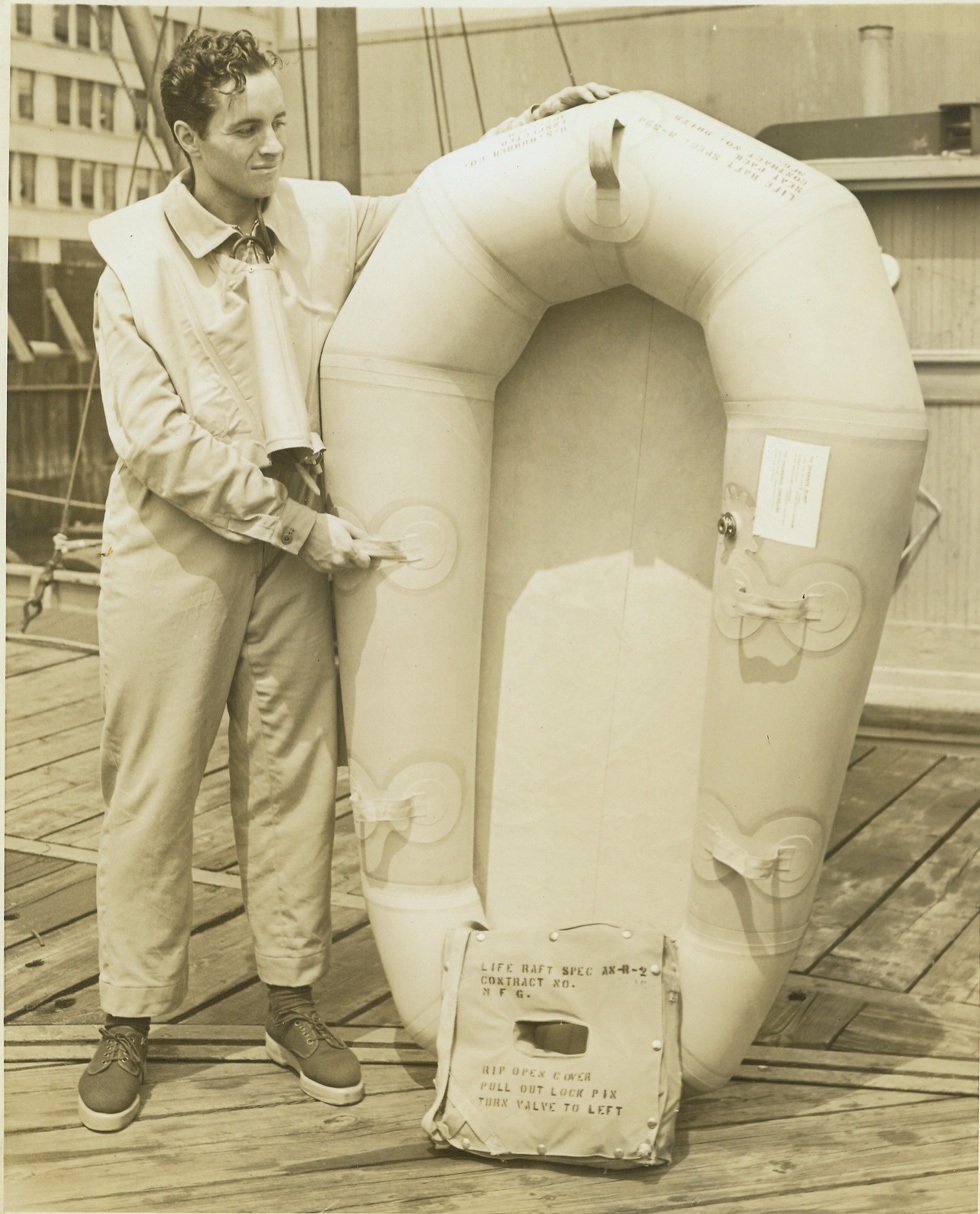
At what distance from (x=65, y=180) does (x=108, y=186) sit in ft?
0.43

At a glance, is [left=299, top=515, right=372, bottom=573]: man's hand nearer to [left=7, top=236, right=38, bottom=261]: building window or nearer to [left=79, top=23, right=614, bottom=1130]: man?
[left=79, top=23, right=614, bottom=1130]: man

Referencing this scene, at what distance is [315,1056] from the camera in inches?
74.9

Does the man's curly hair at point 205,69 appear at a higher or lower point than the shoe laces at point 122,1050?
higher

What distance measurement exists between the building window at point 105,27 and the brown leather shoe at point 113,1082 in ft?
7.34

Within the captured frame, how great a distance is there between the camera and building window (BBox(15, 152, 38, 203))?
3.23 meters

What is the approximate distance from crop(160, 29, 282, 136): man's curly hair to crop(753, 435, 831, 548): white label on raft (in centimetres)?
75

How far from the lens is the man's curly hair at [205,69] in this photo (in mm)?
A: 1712

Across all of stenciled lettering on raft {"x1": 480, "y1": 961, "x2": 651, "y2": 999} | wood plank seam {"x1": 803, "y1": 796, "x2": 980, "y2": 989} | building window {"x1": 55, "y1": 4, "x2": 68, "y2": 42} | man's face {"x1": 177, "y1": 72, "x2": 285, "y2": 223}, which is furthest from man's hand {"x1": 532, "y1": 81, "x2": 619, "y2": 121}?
building window {"x1": 55, "y1": 4, "x2": 68, "y2": 42}

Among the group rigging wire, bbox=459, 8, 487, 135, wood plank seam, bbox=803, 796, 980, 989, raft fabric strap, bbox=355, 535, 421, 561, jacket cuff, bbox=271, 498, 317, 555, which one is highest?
rigging wire, bbox=459, 8, 487, 135

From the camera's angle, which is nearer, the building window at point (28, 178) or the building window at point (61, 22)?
the building window at point (61, 22)

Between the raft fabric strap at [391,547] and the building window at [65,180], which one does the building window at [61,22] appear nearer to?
the building window at [65,180]

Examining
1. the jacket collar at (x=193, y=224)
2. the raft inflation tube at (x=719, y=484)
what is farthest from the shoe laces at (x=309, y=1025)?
the jacket collar at (x=193, y=224)

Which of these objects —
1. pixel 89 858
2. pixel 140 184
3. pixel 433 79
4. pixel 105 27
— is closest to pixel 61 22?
pixel 105 27

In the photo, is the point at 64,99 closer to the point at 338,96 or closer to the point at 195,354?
the point at 338,96
